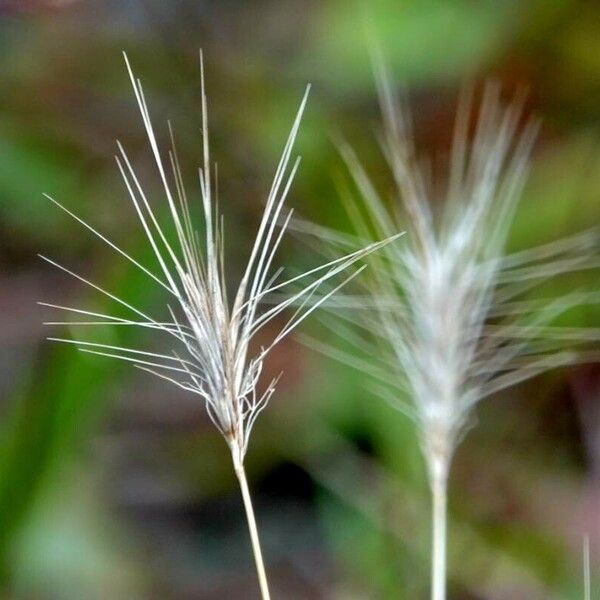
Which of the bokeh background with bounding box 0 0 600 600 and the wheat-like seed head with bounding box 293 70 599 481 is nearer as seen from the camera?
the wheat-like seed head with bounding box 293 70 599 481

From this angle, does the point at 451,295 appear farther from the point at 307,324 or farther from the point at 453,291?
the point at 307,324

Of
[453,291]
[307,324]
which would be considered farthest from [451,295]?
[307,324]

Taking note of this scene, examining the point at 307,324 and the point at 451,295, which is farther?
the point at 307,324

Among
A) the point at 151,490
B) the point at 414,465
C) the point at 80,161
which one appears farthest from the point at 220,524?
the point at 80,161

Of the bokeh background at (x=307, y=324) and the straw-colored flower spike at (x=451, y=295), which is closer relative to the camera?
the straw-colored flower spike at (x=451, y=295)

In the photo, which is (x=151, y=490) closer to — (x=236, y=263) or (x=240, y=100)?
(x=236, y=263)
